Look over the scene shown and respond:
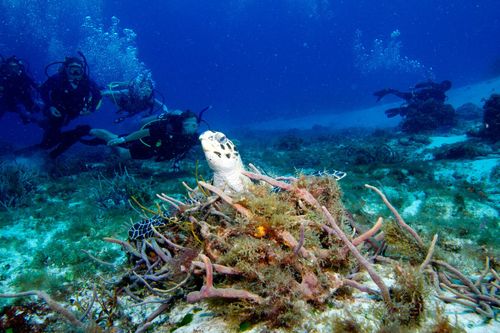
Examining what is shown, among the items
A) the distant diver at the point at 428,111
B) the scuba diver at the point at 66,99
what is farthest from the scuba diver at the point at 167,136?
the distant diver at the point at 428,111

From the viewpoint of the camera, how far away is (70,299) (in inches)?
107

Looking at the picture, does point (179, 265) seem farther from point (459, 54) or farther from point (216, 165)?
point (459, 54)

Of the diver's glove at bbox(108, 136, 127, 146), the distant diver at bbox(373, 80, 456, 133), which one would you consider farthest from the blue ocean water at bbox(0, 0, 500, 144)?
the diver's glove at bbox(108, 136, 127, 146)

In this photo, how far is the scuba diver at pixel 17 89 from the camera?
31.3 feet

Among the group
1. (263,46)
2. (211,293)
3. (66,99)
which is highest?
(263,46)

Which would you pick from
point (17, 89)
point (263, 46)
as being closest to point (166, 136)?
Result: point (17, 89)

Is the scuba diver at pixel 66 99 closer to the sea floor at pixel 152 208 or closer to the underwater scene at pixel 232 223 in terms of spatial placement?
the underwater scene at pixel 232 223

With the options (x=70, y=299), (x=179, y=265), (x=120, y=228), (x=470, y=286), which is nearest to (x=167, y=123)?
(x=120, y=228)

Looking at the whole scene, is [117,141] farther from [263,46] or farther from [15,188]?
[263,46]

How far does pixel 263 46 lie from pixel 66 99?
63253 millimetres

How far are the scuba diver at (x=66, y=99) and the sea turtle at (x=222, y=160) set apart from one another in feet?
24.0

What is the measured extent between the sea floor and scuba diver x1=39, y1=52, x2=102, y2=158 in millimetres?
746

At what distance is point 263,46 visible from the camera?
65.2m

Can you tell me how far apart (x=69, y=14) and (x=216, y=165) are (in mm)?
66863
